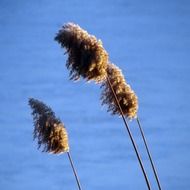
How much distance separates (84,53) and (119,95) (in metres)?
2.13

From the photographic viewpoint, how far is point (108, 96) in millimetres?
17047

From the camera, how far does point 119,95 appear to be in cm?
1712

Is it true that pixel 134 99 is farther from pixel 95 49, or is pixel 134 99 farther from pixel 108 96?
pixel 95 49

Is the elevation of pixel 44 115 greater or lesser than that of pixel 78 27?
lesser

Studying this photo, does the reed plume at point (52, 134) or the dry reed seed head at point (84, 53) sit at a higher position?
the dry reed seed head at point (84, 53)

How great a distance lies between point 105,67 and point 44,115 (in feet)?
9.99

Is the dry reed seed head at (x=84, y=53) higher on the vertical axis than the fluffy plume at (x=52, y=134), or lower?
higher

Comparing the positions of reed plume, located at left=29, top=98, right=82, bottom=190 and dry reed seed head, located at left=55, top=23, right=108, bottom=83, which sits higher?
dry reed seed head, located at left=55, top=23, right=108, bottom=83

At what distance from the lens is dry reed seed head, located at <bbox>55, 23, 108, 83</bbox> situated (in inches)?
633

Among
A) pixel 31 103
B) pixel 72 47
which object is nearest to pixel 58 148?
pixel 31 103

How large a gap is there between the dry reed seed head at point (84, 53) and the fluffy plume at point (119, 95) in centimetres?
69

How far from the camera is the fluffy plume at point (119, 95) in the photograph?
55.6ft

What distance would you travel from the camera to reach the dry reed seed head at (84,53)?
52.7ft

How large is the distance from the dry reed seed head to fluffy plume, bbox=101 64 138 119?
69 centimetres
